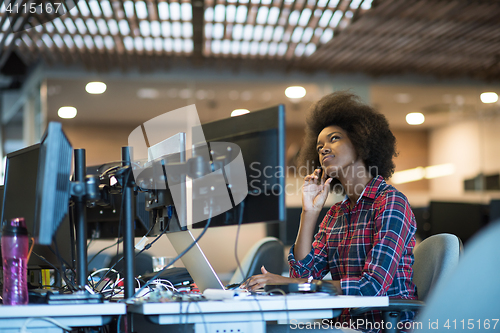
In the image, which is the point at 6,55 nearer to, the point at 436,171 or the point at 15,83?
the point at 15,83

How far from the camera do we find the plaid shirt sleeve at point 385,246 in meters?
1.64

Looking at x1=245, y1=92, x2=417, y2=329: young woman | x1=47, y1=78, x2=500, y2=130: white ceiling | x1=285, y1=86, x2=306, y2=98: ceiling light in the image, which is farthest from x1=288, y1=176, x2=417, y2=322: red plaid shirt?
x1=285, y1=86, x2=306, y2=98: ceiling light

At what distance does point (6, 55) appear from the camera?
5.24 meters

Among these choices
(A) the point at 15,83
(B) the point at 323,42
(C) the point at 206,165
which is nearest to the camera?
(C) the point at 206,165

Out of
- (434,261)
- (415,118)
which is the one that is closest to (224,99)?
(415,118)

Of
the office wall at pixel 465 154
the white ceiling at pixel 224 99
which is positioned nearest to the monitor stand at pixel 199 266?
the white ceiling at pixel 224 99

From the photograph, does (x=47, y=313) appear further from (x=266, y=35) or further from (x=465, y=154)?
(x=465, y=154)

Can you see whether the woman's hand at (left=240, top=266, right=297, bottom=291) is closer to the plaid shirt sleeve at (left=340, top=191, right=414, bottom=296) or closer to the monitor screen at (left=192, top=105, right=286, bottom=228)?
the plaid shirt sleeve at (left=340, top=191, right=414, bottom=296)

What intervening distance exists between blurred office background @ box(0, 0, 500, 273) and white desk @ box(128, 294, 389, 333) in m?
2.83

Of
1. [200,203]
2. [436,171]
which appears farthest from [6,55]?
[436,171]

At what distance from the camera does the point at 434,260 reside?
6.35 feet

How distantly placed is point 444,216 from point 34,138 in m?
4.78

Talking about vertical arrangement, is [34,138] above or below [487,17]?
below

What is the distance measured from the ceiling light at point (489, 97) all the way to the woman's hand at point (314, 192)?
5108 mm
